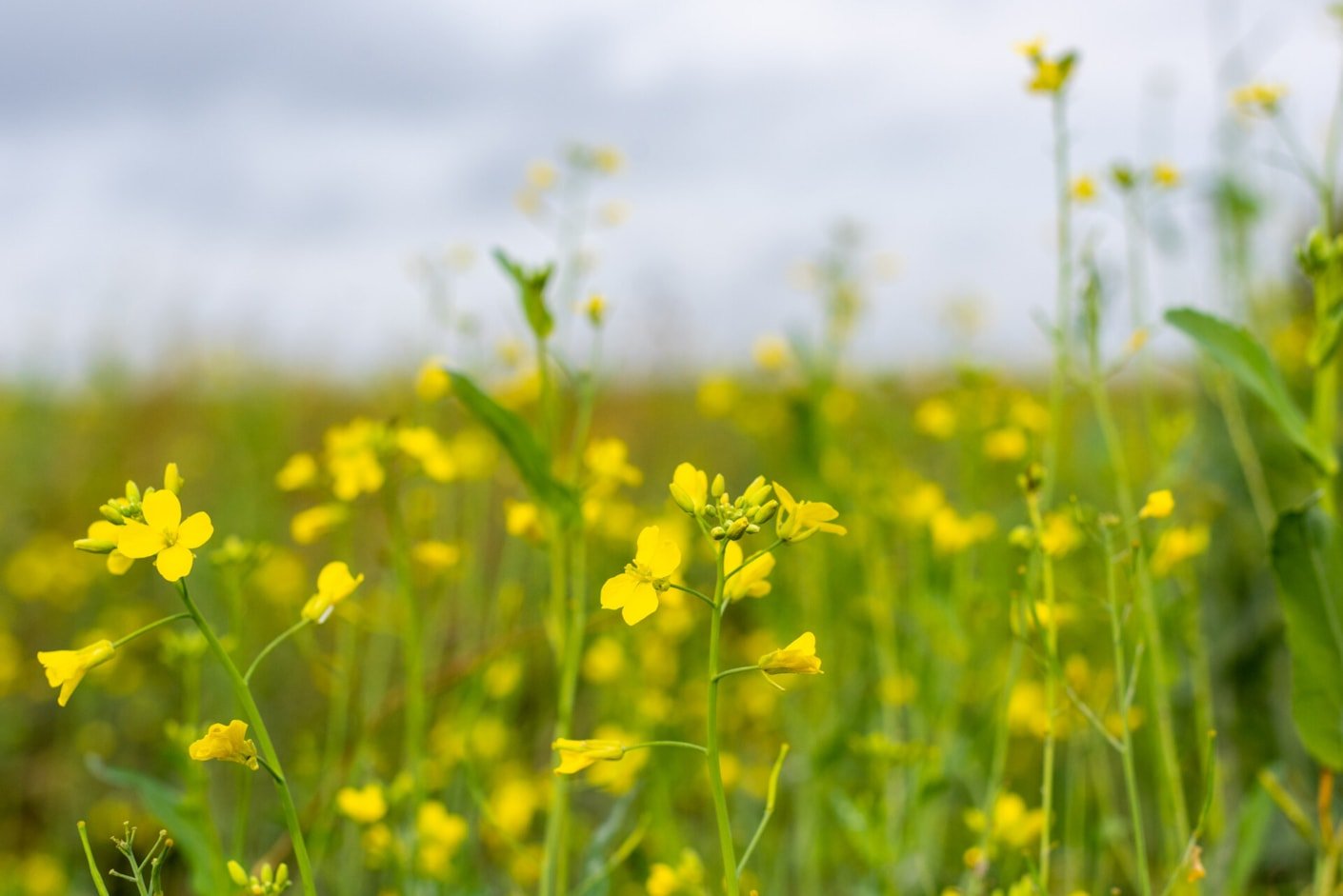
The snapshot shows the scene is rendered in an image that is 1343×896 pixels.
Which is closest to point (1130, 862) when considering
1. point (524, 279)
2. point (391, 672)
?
point (524, 279)

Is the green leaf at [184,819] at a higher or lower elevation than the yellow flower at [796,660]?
lower

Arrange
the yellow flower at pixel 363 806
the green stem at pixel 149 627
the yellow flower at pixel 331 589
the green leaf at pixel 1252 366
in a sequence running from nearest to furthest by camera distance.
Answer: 1. the green stem at pixel 149 627
2. the yellow flower at pixel 331 589
3. the green leaf at pixel 1252 366
4. the yellow flower at pixel 363 806

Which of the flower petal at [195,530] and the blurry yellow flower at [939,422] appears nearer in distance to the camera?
the flower petal at [195,530]

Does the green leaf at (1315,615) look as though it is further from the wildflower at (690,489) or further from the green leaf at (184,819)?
the green leaf at (184,819)

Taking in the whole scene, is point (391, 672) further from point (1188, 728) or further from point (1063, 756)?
point (1188, 728)

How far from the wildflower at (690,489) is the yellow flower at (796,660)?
0.43 feet

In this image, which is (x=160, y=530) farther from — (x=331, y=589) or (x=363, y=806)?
(x=363, y=806)

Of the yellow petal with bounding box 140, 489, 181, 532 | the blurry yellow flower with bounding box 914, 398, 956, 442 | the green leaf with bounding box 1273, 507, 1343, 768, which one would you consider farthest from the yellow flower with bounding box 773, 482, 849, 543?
the blurry yellow flower with bounding box 914, 398, 956, 442

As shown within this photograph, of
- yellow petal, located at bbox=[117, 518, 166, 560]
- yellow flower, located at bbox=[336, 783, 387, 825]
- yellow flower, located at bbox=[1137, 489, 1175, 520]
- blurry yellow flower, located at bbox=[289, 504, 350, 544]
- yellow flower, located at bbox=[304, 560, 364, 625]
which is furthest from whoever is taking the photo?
blurry yellow flower, located at bbox=[289, 504, 350, 544]

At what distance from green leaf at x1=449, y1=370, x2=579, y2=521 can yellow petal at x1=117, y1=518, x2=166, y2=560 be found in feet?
1.58

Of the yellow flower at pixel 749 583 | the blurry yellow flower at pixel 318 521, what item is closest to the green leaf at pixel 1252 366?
the yellow flower at pixel 749 583

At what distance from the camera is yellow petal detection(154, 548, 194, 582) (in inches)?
33.4

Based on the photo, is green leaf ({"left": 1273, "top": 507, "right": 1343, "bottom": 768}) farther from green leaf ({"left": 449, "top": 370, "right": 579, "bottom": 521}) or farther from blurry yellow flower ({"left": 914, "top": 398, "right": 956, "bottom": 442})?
blurry yellow flower ({"left": 914, "top": 398, "right": 956, "bottom": 442})

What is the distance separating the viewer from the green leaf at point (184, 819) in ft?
4.30
